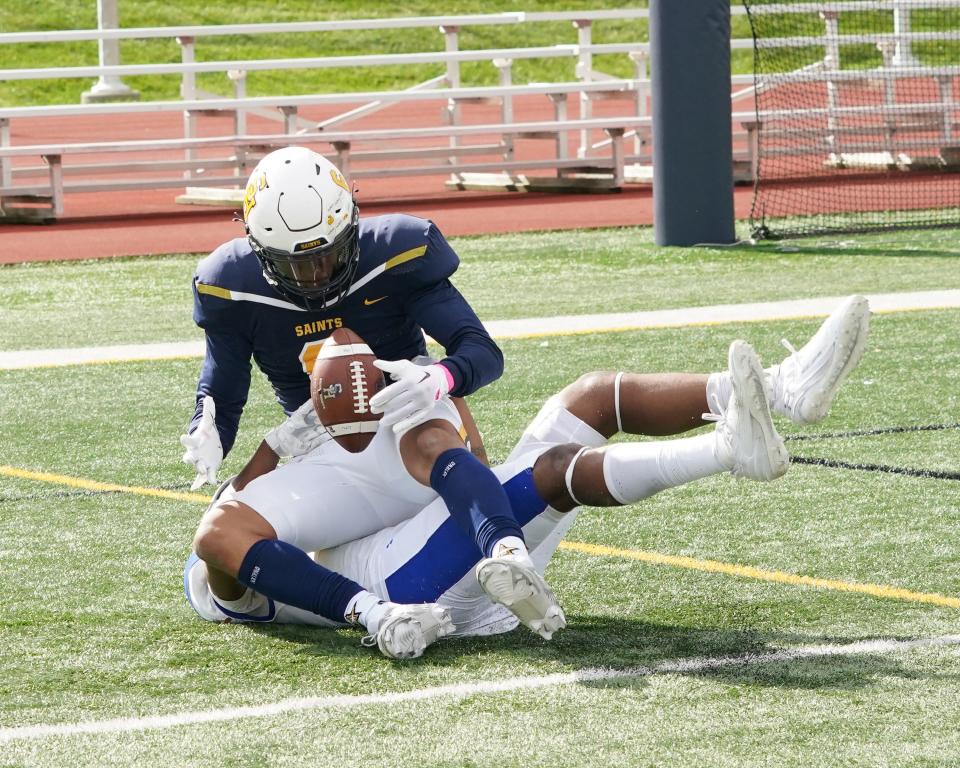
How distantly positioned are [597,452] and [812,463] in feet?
6.05

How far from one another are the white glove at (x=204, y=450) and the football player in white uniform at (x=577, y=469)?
212 millimetres

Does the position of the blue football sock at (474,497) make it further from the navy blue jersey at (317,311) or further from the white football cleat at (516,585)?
the navy blue jersey at (317,311)

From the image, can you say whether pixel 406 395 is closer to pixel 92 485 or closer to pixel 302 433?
pixel 302 433

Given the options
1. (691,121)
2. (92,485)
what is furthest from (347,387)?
(691,121)

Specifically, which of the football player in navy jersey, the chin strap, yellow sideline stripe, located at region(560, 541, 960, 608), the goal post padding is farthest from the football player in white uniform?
the goal post padding

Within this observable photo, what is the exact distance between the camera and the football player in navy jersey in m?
3.63

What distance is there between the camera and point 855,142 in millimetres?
15992

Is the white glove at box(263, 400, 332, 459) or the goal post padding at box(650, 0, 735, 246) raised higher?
the goal post padding at box(650, 0, 735, 246)

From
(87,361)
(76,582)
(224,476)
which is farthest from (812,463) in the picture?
(87,361)

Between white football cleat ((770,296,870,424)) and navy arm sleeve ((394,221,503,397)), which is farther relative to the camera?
navy arm sleeve ((394,221,503,397))

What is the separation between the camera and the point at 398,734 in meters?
3.08

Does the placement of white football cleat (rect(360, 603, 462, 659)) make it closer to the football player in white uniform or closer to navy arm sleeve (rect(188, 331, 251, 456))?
the football player in white uniform

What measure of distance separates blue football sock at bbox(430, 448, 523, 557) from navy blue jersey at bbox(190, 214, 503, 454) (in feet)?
1.36

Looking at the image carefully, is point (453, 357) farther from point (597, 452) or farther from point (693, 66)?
point (693, 66)
